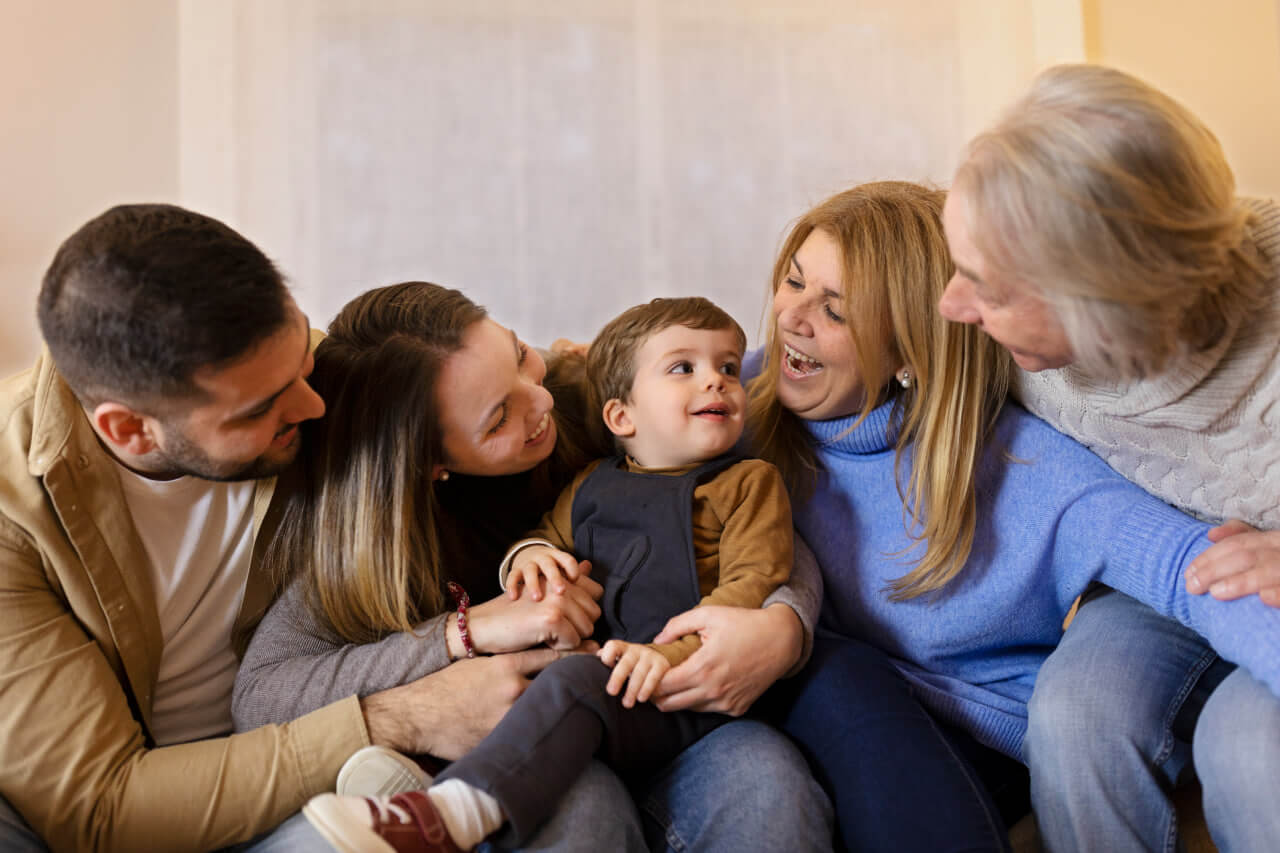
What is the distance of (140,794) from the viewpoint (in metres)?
1.29

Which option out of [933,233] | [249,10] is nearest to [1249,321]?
[933,233]

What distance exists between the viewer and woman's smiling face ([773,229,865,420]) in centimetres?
163

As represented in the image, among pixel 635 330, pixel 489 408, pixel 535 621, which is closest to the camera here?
pixel 535 621

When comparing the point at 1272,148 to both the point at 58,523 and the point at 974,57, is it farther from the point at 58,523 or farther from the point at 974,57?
the point at 58,523

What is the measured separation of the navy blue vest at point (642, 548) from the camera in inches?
59.1

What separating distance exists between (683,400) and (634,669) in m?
0.44

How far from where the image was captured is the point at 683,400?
1581mm

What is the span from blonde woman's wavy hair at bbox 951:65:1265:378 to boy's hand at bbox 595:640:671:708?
0.66 metres

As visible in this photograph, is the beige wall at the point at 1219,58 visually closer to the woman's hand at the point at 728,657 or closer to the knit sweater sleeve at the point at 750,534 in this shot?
the knit sweater sleeve at the point at 750,534

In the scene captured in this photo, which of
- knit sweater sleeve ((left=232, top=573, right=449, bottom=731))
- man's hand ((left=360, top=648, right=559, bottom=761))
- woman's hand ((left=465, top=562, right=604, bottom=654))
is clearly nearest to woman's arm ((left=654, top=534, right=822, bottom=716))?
woman's hand ((left=465, top=562, right=604, bottom=654))

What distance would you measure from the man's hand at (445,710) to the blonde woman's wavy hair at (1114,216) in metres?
0.85

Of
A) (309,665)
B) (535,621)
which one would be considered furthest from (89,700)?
(535,621)

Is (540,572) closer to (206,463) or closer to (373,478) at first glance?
(373,478)

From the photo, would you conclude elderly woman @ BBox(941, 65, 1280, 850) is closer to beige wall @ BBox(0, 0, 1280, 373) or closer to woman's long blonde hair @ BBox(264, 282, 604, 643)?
woman's long blonde hair @ BBox(264, 282, 604, 643)
